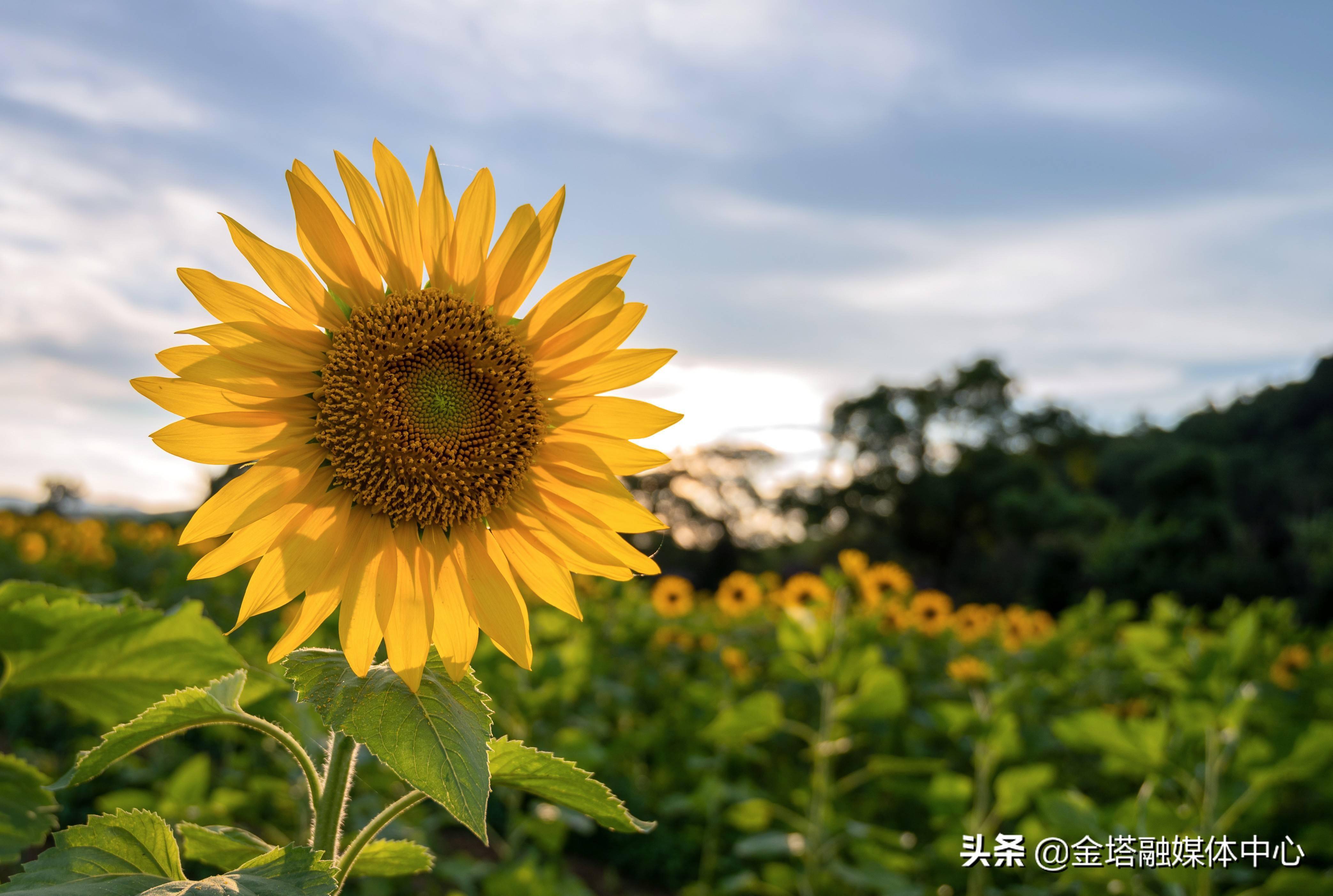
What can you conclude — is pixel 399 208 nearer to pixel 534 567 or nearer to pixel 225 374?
pixel 225 374

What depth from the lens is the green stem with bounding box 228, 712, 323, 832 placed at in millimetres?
888

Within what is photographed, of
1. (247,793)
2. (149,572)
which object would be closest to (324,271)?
(247,793)

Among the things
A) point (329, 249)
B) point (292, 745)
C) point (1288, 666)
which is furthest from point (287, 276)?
point (1288, 666)

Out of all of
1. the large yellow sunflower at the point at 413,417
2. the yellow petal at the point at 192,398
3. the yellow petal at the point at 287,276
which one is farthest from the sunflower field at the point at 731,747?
the yellow petal at the point at 287,276

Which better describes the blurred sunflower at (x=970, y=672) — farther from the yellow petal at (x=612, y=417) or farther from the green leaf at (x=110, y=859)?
the green leaf at (x=110, y=859)

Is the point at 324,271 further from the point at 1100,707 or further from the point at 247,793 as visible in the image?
the point at 1100,707

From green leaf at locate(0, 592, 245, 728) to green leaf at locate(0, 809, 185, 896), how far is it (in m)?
0.27

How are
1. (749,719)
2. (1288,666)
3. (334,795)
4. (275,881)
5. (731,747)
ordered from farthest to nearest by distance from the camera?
(1288,666) < (731,747) < (749,719) < (334,795) < (275,881)

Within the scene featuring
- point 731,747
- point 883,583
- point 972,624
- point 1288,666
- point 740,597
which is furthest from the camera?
point 972,624

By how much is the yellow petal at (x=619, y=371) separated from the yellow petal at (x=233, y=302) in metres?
0.34

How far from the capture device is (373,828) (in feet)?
3.08

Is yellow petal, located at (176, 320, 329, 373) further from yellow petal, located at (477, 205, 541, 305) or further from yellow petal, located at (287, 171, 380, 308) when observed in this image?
yellow petal, located at (477, 205, 541, 305)

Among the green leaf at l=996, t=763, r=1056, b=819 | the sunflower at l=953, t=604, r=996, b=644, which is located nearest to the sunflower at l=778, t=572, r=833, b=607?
the sunflower at l=953, t=604, r=996, b=644

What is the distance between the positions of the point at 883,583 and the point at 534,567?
673 cm
